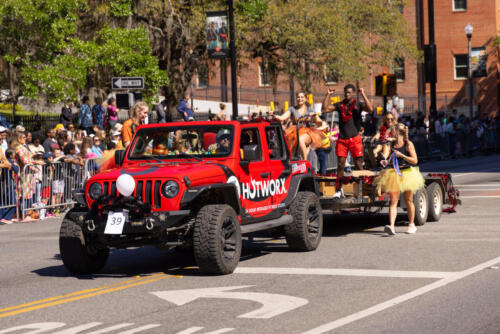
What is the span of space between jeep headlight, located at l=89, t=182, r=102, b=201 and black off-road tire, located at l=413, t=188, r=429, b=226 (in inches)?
238

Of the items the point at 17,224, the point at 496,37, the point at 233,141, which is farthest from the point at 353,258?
the point at 496,37

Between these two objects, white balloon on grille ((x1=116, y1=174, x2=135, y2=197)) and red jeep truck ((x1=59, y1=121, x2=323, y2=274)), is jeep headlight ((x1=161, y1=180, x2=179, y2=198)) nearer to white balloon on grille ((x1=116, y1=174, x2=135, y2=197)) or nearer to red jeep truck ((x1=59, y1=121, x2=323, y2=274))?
red jeep truck ((x1=59, y1=121, x2=323, y2=274))

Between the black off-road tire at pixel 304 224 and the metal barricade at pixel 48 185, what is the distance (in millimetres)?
7675

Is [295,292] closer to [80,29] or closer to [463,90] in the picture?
[80,29]

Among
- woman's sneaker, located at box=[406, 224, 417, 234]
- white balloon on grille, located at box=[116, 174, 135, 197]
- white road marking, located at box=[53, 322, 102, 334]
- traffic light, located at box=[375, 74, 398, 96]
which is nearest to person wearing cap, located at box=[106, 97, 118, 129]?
traffic light, located at box=[375, 74, 398, 96]

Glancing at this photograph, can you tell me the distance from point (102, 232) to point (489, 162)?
26.4 meters

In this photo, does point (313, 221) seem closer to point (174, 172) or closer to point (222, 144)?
point (222, 144)

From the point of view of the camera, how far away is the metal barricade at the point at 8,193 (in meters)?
18.4

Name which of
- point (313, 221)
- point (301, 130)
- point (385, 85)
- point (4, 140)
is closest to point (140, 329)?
point (313, 221)

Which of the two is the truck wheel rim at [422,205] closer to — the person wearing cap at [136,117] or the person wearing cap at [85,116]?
the person wearing cap at [136,117]

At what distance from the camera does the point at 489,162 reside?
1352 inches

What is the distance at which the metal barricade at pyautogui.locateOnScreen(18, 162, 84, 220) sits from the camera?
18734mm

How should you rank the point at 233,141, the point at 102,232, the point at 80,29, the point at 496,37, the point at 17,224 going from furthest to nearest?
the point at 496,37 → the point at 80,29 → the point at 17,224 → the point at 233,141 → the point at 102,232

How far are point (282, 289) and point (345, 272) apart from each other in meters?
1.28
